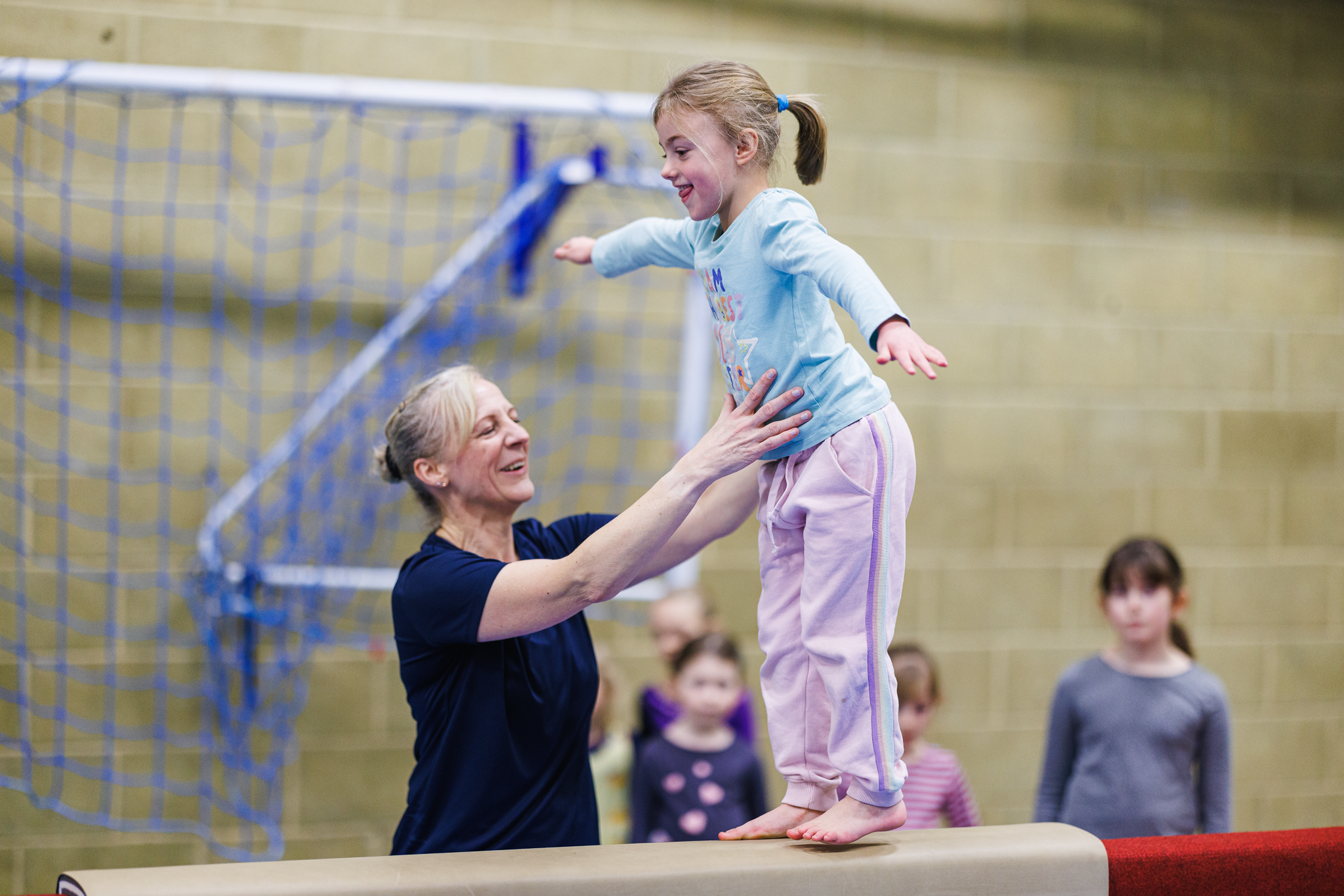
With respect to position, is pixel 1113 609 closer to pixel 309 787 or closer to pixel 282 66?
pixel 309 787

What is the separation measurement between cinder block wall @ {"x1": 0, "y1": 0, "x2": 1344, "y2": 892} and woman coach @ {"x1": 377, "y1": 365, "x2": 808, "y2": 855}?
161cm

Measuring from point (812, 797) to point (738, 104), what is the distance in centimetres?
76

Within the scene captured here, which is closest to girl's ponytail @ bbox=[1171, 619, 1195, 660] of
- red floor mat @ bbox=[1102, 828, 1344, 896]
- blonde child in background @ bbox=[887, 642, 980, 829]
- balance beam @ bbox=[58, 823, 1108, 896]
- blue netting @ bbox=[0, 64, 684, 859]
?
blonde child in background @ bbox=[887, 642, 980, 829]

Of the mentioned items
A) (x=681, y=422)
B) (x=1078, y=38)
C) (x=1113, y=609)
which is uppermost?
(x=1078, y=38)

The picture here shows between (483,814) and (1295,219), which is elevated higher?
(1295,219)

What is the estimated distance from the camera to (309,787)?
112 inches

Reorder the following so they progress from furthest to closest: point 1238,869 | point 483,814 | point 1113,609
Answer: point 1113,609
point 483,814
point 1238,869

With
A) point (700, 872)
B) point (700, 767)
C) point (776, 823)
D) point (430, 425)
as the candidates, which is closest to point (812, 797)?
point (776, 823)

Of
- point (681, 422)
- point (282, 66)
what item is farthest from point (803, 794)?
point (282, 66)

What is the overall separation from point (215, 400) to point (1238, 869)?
2435 millimetres

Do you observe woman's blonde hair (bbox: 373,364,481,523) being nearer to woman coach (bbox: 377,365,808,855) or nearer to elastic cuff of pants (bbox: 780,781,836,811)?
woman coach (bbox: 377,365,808,855)

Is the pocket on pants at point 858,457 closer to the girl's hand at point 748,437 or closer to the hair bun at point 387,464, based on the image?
the girl's hand at point 748,437

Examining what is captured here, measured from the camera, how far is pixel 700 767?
7.18 feet

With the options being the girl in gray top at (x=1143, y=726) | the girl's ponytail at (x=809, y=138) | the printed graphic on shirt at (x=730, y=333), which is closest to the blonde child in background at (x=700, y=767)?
the girl in gray top at (x=1143, y=726)
